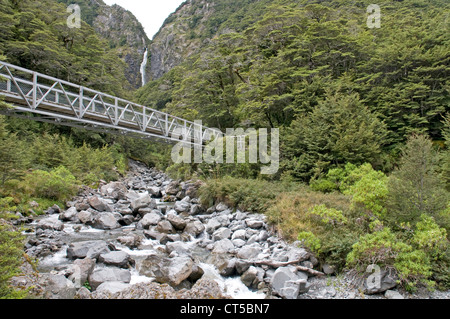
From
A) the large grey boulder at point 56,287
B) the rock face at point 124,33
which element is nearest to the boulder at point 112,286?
the large grey boulder at point 56,287

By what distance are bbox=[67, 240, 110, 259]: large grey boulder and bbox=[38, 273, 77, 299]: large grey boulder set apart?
4.54 ft

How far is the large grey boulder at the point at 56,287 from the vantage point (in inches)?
Result: 173

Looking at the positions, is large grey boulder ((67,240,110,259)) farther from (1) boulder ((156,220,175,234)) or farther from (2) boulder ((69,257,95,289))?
(1) boulder ((156,220,175,234))

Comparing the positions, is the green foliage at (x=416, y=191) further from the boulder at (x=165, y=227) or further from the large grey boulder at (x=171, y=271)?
the boulder at (x=165, y=227)

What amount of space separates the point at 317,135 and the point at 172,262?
8.36 m

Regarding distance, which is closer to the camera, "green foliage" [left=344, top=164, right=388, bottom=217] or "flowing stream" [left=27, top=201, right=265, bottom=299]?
"flowing stream" [left=27, top=201, right=265, bottom=299]

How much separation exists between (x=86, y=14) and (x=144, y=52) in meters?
22.0

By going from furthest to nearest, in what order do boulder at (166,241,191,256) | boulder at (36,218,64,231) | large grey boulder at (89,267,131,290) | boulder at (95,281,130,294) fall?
boulder at (36,218,64,231) → boulder at (166,241,191,256) → large grey boulder at (89,267,131,290) → boulder at (95,281,130,294)

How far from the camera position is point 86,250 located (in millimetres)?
6691

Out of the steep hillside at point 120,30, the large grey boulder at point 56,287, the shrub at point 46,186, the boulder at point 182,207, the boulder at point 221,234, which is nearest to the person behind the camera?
the large grey boulder at point 56,287

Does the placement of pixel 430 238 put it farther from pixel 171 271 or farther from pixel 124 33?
pixel 124 33

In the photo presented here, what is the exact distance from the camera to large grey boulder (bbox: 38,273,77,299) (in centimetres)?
440

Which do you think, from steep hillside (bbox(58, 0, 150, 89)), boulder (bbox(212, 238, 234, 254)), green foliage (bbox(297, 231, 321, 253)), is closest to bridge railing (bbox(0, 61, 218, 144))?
boulder (bbox(212, 238, 234, 254))

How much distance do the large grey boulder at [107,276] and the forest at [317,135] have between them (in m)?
1.48
